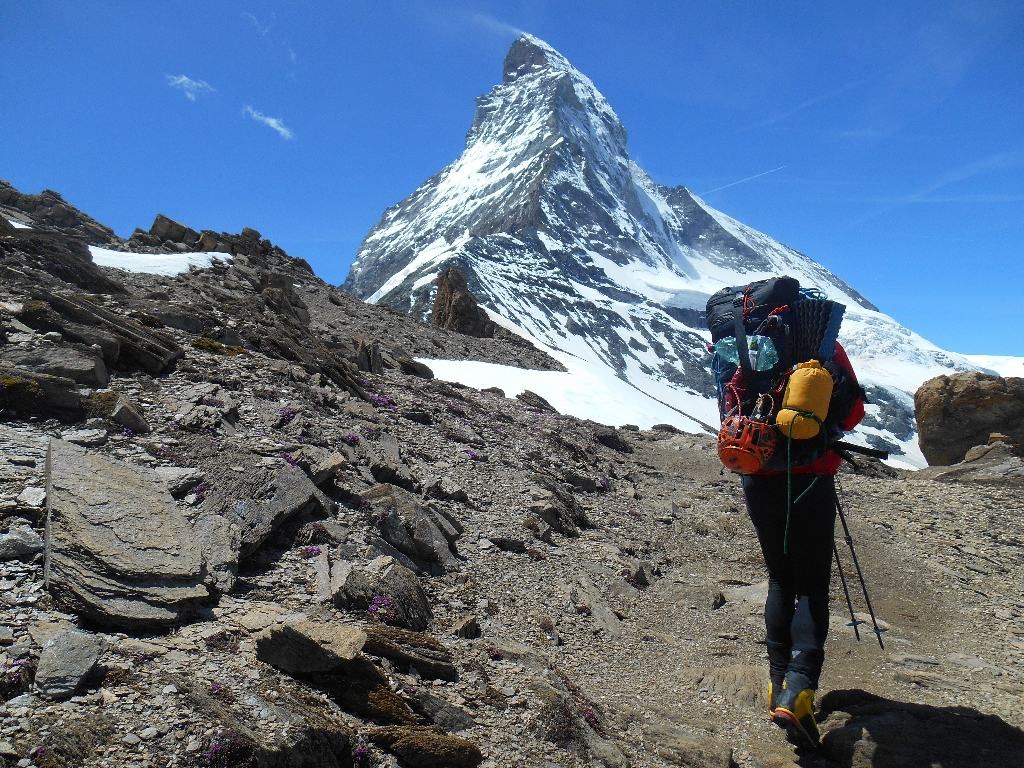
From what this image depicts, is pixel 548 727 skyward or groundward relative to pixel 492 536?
groundward

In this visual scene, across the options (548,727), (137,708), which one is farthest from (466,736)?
(137,708)

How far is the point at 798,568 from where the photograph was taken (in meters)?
5.05

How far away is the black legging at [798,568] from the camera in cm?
486

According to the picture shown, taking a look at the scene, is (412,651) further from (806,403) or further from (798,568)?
(806,403)

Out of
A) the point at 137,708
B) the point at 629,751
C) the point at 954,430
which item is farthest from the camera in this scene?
the point at 954,430

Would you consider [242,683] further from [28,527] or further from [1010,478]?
[1010,478]

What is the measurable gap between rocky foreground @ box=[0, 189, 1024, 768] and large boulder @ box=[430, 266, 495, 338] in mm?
44552

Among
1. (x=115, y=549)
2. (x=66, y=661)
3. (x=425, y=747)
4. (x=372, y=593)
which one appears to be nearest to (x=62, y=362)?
(x=115, y=549)

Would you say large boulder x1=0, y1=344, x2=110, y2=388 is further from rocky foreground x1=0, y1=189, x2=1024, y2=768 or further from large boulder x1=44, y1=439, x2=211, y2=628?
large boulder x1=44, y1=439, x2=211, y2=628

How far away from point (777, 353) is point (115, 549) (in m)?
6.01

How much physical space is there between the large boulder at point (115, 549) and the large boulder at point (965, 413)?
29.3 m

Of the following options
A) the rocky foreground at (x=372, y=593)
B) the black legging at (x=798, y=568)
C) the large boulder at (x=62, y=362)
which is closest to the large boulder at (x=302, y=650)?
the rocky foreground at (x=372, y=593)

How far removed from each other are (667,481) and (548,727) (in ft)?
48.0

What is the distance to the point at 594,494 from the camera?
587 inches
